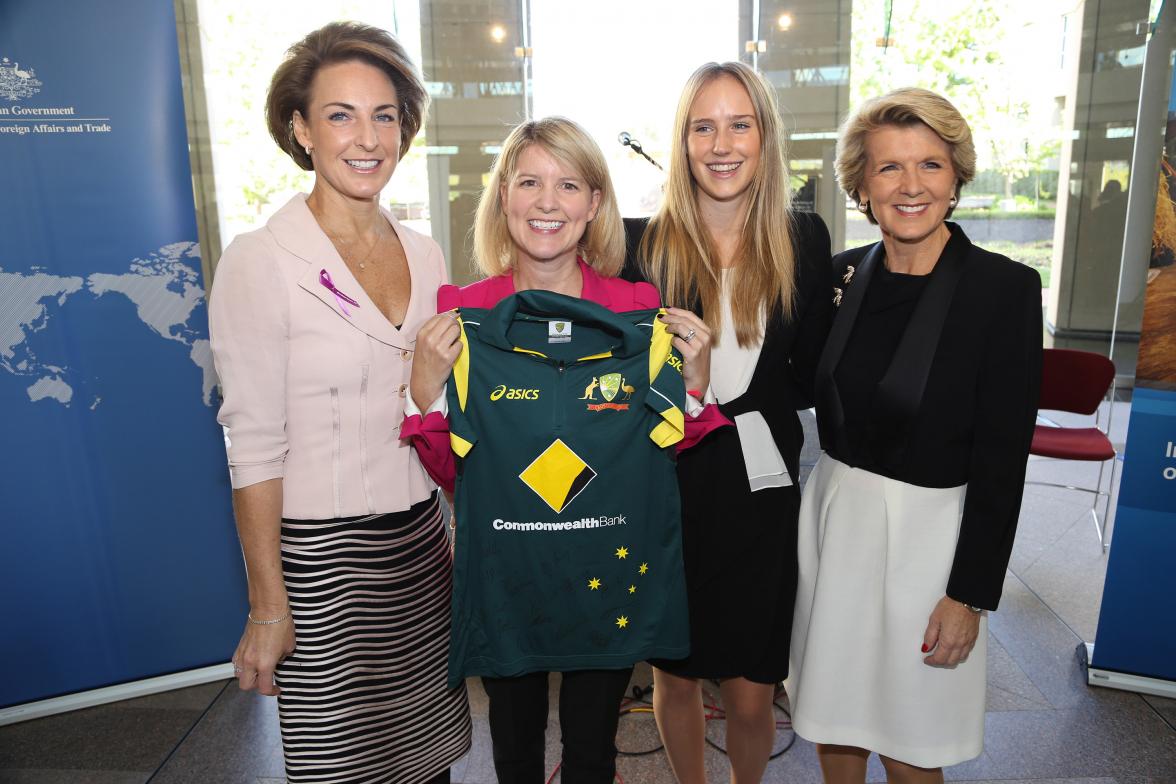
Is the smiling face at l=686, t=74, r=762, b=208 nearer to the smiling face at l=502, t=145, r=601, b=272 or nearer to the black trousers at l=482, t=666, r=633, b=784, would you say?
the smiling face at l=502, t=145, r=601, b=272

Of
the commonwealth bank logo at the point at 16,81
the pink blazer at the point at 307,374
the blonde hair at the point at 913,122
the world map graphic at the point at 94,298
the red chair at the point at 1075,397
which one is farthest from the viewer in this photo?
the red chair at the point at 1075,397

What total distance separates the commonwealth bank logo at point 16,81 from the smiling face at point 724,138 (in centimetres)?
243

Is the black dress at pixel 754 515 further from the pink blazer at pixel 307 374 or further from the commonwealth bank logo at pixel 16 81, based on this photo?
the commonwealth bank logo at pixel 16 81

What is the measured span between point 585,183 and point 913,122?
0.79 m

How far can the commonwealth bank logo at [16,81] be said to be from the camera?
8.90ft

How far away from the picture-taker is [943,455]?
1.76m

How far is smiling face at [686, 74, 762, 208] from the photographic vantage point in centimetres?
191

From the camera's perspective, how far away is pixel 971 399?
1721 mm

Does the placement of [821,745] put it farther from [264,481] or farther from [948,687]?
[264,481]

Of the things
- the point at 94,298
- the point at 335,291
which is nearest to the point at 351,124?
the point at 335,291

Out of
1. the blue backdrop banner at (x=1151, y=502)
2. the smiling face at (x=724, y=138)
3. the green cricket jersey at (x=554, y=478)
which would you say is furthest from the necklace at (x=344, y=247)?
the blue backdrop banner at (x=1151, y=502)

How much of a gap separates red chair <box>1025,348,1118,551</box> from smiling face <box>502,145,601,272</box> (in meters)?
3.71

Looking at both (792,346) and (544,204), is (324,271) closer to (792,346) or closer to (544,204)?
(544,204)

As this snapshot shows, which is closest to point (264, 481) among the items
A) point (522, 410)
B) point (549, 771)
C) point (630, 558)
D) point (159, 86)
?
point (522, 410)
